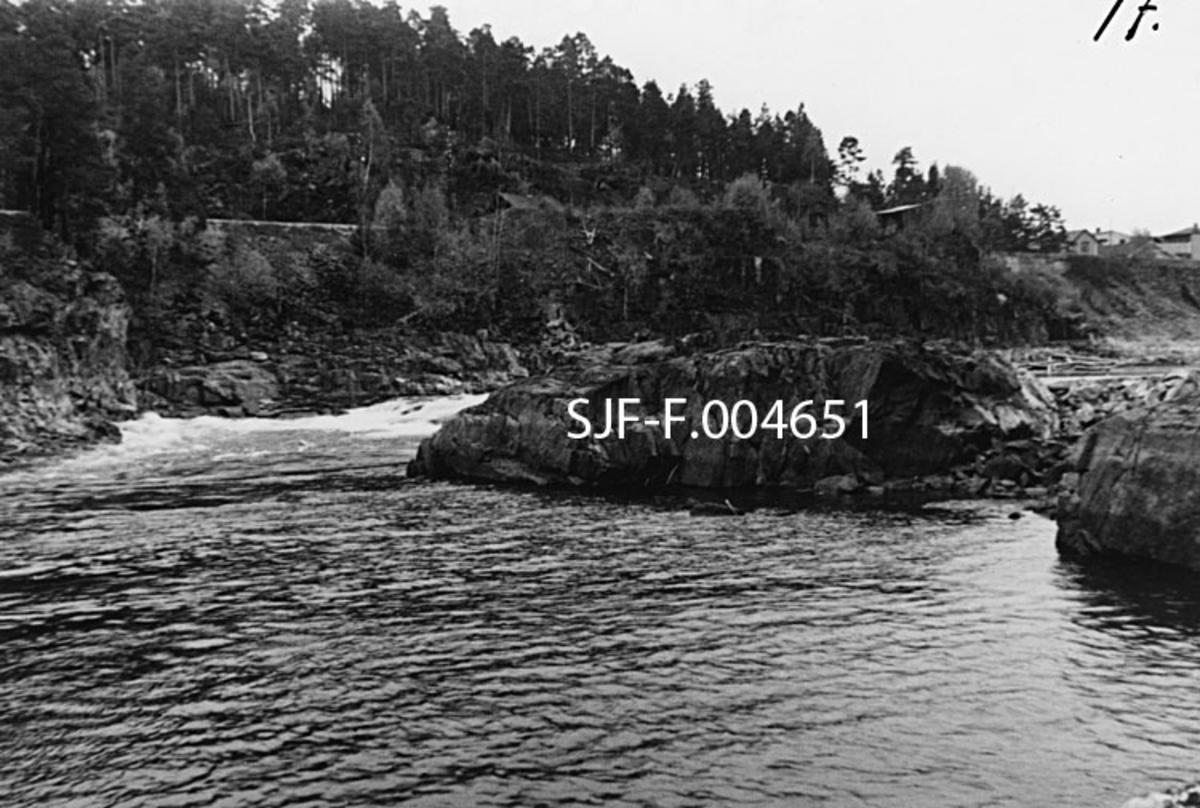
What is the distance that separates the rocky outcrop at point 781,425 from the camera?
36312 millimetres

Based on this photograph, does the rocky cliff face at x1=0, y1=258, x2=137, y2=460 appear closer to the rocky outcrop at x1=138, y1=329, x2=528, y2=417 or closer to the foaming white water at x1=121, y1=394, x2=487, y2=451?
the foaming white water at x1=121, y1=394, x2=487, y2=451

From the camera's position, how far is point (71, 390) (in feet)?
174

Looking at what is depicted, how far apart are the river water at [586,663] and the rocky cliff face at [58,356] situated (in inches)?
782

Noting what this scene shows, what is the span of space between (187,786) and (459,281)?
8368 cm

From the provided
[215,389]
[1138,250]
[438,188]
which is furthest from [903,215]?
[215,389]

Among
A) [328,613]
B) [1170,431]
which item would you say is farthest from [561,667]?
[1170,431]

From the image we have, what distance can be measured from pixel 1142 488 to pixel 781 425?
14.5 meters

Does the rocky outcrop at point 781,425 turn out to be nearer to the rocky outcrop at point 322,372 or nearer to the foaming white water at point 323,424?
the foaming white water at point 323,424

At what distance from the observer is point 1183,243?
179250mm

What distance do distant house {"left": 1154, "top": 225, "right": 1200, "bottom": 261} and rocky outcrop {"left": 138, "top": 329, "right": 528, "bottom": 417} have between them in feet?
473

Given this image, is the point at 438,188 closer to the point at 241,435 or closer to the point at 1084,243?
the point at 241,435

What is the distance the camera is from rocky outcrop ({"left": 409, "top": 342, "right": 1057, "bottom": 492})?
3631 centimetres

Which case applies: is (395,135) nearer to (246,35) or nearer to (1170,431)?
(246,35)

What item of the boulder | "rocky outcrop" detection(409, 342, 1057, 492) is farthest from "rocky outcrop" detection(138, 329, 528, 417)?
"rocky outcrop" detection(409, 342, 1057, 492)
